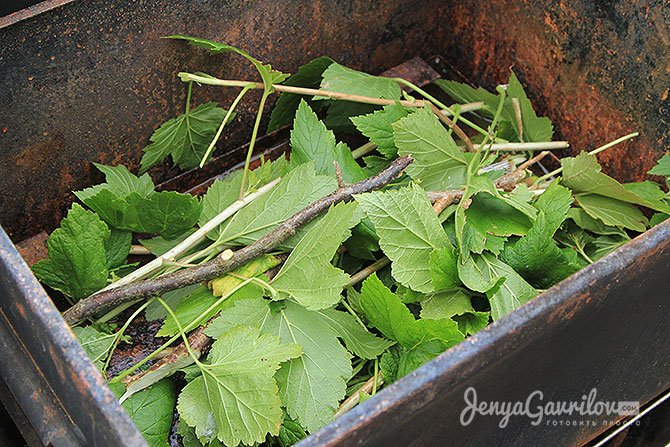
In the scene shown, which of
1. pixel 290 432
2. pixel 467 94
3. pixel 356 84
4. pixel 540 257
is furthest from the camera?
pixel 467 94

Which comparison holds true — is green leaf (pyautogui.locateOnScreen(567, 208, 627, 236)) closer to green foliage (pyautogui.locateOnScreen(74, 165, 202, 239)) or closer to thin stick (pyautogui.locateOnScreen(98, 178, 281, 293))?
thin stick (pyautogui.locateOnScreen(98, 178, 281, 293))

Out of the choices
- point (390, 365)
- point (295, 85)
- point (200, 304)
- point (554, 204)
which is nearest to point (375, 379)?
point (390, 365)

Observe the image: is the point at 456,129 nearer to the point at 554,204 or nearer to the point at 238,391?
the point at 554,204

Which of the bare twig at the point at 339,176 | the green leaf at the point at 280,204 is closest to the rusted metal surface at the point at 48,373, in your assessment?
the green leaf at the point at 280,204

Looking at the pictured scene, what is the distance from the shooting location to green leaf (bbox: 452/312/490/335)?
945 millimetres

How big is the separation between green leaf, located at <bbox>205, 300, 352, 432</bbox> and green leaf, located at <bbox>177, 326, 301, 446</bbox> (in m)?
0.05

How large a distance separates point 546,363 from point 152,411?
0.49 meters

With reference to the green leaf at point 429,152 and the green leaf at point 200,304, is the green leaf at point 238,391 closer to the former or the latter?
the green leaf at point 200,304

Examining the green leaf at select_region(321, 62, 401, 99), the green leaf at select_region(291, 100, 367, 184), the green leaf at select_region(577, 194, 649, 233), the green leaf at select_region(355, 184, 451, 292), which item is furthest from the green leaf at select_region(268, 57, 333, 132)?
the green leaf at select_region(577, 194, 649, 233)

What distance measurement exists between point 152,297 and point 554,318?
56cm

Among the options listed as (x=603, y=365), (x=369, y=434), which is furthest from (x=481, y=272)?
(x=369, y=434)

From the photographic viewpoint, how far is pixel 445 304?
969 millimetres

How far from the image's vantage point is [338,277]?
0.88m

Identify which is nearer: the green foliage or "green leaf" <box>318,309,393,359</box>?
"green leaf" <box>318,309,393,359</box>
